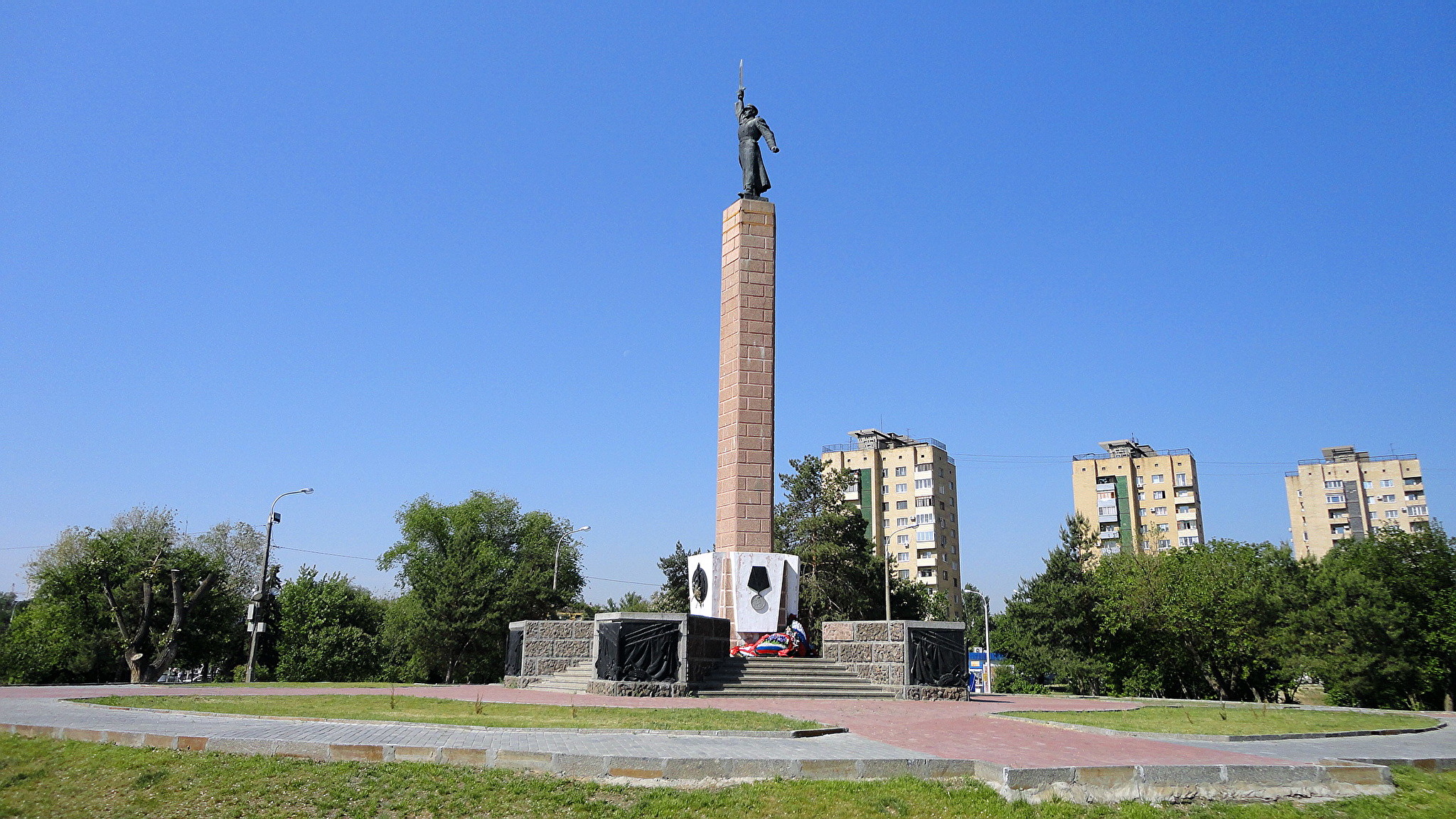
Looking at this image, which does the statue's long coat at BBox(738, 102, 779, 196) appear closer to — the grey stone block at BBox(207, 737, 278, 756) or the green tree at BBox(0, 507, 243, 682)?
the grey stone block at BBox(207, 737, 278, 756)

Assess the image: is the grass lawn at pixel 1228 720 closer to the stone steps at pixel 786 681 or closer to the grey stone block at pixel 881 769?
the stone steps at pixel 786 681

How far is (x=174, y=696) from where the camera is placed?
14789 mm

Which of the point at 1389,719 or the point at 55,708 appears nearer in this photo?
the point at 55,708

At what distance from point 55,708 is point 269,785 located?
7.85m

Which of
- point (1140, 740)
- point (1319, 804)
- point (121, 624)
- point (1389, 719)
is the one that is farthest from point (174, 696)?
point (121, 624)

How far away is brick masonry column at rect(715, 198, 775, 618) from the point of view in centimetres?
2350

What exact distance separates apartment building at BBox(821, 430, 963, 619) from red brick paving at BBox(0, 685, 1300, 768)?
5698 cm

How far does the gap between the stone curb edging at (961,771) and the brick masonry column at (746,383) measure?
48.2 feet

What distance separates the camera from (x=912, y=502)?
261 feet

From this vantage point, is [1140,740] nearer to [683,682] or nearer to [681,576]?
[683,682]

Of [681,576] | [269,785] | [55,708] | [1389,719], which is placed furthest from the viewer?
[681,576]

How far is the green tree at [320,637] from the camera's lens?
37031mm

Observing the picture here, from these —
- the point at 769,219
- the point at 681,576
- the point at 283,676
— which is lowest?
the point at 283,676

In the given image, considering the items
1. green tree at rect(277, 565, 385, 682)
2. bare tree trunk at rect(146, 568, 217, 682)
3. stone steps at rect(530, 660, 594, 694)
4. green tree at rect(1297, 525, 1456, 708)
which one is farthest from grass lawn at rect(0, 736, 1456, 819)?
green tree at rect(277, 565, 385, 682)
